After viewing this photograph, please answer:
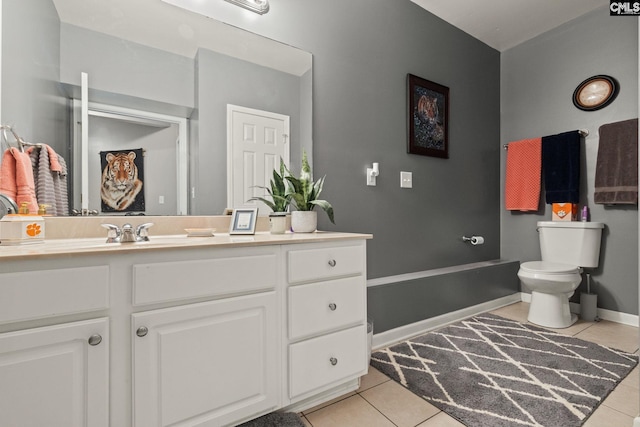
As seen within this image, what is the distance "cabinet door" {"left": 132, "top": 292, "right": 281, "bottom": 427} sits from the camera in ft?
3.21

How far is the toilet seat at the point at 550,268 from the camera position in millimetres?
2189

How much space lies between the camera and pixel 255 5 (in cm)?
169

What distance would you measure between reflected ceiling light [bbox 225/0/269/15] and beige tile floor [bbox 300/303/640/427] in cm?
203

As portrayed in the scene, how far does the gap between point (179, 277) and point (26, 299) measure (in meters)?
Result: 0.37

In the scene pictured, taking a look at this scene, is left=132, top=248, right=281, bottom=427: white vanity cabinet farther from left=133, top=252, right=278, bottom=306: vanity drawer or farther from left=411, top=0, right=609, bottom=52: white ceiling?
left=411, top=0, right=609, bottom=52: white ceiling

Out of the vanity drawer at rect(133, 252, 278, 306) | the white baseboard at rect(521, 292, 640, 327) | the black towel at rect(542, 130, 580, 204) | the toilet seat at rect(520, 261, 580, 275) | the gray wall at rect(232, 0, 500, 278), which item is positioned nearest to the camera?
the vanity drawer at rect(133, 252, 278, 306)

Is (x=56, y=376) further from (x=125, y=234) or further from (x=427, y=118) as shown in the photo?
(x=427, y=118)

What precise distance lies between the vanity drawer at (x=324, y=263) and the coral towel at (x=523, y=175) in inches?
86.1

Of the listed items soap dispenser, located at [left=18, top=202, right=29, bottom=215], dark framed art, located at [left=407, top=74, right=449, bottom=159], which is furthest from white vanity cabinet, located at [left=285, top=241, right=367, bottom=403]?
dark framed art, located at [left=407, top=74, right=449, bottom=159]

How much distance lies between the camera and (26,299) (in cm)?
82

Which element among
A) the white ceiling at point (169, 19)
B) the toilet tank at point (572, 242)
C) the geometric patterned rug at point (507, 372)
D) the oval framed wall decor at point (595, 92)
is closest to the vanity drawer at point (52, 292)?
the white ceiling at point (169, 19)

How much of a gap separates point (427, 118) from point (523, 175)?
1.16 metres

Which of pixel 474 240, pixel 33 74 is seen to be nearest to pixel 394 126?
pixel 474 240

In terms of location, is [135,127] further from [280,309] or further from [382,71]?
[382,71]
